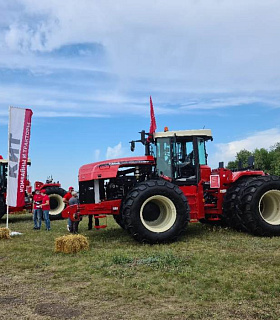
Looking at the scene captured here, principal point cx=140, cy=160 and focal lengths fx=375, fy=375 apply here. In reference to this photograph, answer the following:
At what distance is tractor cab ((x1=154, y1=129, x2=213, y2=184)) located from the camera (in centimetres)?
1002

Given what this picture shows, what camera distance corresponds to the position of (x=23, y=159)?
12211 mm

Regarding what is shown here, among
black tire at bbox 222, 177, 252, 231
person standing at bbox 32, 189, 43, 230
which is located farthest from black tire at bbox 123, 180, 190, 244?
person standing at bbox 32, 189, 43, 230

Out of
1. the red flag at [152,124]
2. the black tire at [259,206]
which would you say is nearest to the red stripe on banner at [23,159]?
the red flag at [152,124]

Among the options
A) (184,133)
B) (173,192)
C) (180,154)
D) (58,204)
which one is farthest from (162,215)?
(58,204)

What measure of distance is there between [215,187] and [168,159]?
59.8 inches

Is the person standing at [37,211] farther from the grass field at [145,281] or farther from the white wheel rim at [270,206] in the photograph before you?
the white wheel rim at [270,206]

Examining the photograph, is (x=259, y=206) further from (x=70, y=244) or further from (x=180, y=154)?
(x=70, y=244)

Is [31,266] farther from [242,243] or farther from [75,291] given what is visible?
[242,243]

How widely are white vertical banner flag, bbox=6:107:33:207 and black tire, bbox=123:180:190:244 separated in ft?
15.5

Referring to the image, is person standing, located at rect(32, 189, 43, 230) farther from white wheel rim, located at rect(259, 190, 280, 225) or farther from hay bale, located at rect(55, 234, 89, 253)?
white wheel rim, located at rect(259, 190, 280, 225)

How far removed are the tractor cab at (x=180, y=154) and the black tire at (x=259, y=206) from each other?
1384 mm

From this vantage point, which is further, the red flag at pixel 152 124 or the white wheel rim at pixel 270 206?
the red flag at pixel 152 124

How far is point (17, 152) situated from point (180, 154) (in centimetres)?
542

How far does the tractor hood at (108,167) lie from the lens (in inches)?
370
